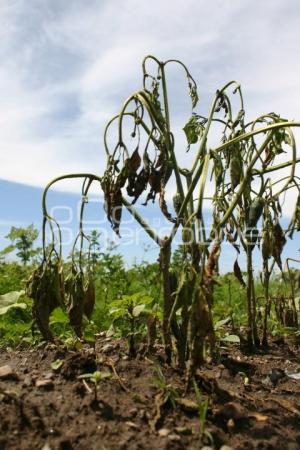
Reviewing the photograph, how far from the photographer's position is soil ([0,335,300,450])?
2.07 meters

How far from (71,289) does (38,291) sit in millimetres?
151

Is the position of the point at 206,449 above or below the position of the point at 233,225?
below

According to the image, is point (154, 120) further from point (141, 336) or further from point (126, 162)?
point (141, 336)

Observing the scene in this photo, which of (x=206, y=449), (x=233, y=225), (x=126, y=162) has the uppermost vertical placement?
(x=126, y=162)

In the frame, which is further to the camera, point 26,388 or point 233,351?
point 233,351

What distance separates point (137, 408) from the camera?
2.26 metres

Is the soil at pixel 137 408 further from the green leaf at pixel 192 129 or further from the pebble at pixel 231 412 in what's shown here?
the green leaf at pixel 192 129

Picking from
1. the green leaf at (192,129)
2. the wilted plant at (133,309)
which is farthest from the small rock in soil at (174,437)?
the green leaf at (192,129)

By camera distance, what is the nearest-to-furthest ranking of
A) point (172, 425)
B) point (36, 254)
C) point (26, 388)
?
point (172, 425) → point (26, 388) → point (36, 254)

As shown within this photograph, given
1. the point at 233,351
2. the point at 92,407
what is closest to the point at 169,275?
the point at 92,407

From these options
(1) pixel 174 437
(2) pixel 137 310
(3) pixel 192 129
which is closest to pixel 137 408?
(1) pixel 174 437

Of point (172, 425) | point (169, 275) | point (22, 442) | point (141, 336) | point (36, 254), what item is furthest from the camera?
point (36, 254)

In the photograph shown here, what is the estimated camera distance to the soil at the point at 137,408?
2074mm

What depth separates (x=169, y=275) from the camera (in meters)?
2.56
